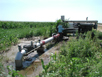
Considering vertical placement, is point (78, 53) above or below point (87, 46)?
below

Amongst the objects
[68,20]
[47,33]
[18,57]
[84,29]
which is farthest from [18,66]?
[68,20]

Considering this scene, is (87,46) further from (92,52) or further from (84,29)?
(84,29)

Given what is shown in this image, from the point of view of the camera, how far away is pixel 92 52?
11.2ft

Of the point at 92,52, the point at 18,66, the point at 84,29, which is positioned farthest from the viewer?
the point at 84,29

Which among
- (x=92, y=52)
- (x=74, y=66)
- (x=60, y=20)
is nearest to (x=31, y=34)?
(x=60, y=20)

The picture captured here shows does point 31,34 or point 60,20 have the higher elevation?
point 60,20

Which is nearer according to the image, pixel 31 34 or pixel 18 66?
pixel 18 66

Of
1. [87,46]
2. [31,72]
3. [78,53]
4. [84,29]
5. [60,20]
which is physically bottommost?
[31,72]

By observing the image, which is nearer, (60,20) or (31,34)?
(60,20)

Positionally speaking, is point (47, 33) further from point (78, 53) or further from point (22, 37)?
point (78, 53)

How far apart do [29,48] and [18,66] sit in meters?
0.89

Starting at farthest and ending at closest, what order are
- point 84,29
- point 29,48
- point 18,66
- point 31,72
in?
point 84,29 < point 29,48 < point 18,66 < point 31,72

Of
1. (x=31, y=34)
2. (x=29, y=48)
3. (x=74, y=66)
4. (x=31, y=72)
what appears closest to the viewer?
(x=74, y=66)

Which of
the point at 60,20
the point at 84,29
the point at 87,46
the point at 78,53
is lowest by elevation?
the point at 78,53
